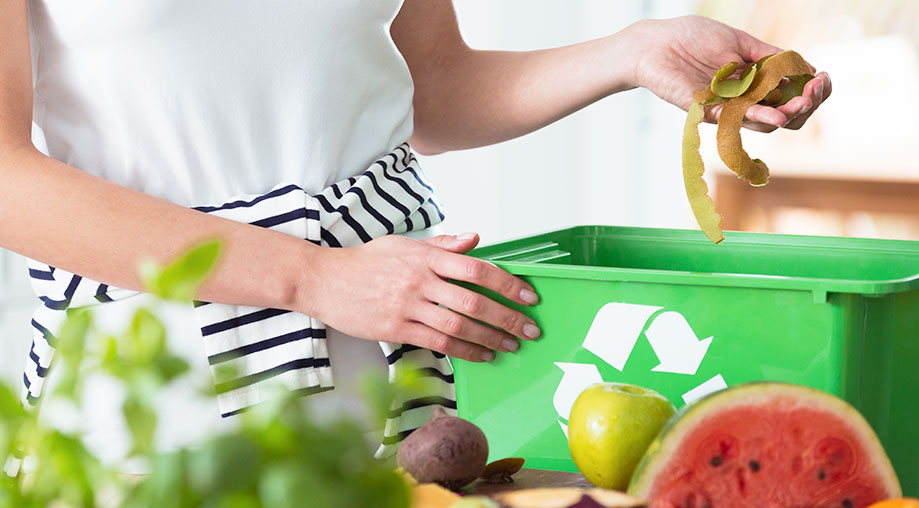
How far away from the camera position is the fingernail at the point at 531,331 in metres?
0.72

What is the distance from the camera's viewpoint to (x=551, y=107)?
1.08 m

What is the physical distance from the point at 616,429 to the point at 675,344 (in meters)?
0.11

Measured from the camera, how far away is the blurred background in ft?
9.71

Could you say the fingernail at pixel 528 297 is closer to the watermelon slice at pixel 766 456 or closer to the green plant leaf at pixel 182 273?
the watermelon slice at pixel 766 456

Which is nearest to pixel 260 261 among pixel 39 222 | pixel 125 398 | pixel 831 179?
pixel 39 222

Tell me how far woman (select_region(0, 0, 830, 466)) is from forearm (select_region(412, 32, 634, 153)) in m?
0.04

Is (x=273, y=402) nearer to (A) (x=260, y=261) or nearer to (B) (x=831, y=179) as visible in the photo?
(A) (x=260, y=261)

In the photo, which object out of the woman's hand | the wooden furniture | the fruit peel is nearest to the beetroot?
the fruit peel

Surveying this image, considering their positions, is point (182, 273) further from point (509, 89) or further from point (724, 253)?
point (509, 89)

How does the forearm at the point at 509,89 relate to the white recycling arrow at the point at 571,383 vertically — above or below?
above

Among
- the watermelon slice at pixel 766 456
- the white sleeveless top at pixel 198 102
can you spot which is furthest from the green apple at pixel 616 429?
the white sleeveless top at pixel 198 102

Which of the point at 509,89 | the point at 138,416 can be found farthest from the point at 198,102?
the point at 138,416

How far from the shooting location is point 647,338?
→ 0.68 metres

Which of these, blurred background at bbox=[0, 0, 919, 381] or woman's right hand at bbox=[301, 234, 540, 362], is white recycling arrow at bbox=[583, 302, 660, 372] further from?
blurred background at bbox=[0, 0, 919, 381]
